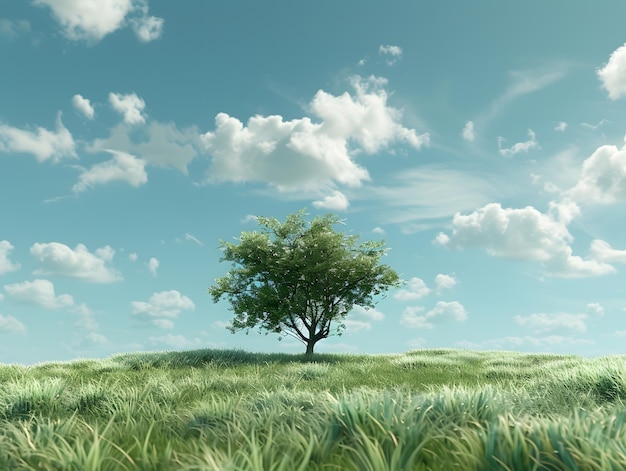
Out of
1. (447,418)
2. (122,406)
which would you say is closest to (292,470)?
(447,418)

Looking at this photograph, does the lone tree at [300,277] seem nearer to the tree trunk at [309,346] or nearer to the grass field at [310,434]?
the tree trunk at [309,346]

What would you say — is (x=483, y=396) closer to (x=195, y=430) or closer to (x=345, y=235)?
(x=195, y=430)

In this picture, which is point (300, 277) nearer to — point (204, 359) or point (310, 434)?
point (204, 359)

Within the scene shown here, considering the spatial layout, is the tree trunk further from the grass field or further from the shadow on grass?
the grass field

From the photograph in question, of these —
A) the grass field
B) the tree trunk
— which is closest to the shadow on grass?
the tree trunk

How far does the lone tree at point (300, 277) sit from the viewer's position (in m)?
21.5

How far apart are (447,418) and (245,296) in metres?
18.2

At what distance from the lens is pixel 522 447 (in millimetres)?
3363

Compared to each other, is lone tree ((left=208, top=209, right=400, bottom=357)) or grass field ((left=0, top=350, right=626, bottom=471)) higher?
lone tree ((left=208, top=209, right=400, bottom=357))

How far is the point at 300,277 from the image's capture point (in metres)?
21.9

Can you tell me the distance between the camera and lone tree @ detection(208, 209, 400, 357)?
2145 centimetres

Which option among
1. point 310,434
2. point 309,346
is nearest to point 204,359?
point 309,346

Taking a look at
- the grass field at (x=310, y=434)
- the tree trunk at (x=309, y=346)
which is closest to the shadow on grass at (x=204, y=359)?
the tree trunk at (x=309, y=346)

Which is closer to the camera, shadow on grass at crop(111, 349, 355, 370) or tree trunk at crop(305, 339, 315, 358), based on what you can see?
shadow on grass at crop(111, 349, 355, 370)
